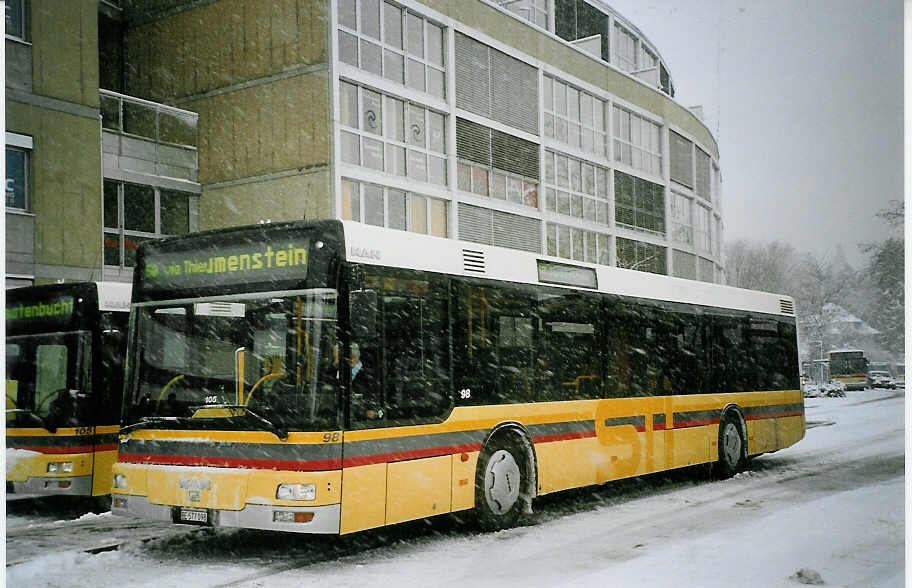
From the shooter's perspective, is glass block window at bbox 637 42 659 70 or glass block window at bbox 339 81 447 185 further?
glass block window at bbox 637 42 659 70

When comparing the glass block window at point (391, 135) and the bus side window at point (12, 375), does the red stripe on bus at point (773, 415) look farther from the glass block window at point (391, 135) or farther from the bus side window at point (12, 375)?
the glass block window at point (391, 135)

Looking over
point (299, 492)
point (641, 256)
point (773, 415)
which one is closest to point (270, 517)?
point (299, 492)

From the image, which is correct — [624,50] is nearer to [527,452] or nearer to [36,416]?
[527,452]

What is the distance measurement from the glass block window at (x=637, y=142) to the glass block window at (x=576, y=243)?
2.03 metres

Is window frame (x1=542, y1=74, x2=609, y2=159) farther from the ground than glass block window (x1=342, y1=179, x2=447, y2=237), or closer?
farther from the ground

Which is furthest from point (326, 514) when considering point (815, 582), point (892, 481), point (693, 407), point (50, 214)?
point (50, 214)

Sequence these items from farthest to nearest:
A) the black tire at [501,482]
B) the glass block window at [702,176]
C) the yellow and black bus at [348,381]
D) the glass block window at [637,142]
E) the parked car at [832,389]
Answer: the parked car at [832,389], the glass block window at [702,176], the glass block window at [637,142], the black tire at [501,482], the yellow and black bus at [348,381]

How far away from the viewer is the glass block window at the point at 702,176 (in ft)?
85.0

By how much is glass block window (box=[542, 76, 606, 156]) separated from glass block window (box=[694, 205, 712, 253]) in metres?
2.91

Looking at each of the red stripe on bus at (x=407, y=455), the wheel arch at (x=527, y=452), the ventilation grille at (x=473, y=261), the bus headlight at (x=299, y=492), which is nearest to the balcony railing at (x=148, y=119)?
the ventilation grille at (x=473, y=261)

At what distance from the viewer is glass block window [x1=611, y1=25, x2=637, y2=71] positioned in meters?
22.6

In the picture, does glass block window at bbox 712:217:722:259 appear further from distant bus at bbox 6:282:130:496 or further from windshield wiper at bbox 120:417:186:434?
windshield wiper at bbox 120:417:186:434

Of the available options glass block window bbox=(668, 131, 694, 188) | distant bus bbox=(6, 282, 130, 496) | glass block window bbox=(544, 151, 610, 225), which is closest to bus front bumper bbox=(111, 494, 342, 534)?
distant bus bbox=(6, 282, 130, 496)

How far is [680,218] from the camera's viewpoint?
25109mm
